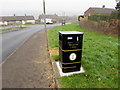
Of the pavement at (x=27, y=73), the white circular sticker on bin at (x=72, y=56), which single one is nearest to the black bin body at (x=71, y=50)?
the white circular sticker on bin at (x=72, y=56)

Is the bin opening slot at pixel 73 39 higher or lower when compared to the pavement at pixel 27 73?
higher

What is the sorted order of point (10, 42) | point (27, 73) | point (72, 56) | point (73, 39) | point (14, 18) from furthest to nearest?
point (14, 18)
point (10, 42)
point (27, 73)
point (72, 56)
point (73, 39)

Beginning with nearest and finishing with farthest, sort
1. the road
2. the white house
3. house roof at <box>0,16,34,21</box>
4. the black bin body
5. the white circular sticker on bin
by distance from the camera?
the black bin body → the white circular sticker on bin → the road → the white house → house roof at <box>0,16,34,21</box>

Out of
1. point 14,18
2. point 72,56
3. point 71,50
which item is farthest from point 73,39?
point 14,18

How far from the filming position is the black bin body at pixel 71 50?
149 inches

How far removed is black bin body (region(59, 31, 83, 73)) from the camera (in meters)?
3.78

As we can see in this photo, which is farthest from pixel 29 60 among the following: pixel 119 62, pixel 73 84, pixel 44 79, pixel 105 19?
pixel 105 19

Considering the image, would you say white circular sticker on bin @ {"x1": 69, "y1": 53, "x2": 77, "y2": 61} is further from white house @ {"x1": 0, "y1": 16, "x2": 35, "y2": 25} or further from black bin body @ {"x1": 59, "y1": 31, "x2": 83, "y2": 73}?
white house @ {"x1": 0, "y1": 16, "x2": 35, "y2": 25}

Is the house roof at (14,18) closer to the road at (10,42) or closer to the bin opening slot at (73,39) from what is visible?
the road at (10,42)

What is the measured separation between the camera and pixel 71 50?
387 cm

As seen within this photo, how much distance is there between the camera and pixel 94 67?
4410 millimetres

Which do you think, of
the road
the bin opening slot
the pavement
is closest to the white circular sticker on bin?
the bin opening slot

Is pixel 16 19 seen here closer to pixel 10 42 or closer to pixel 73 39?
pixel 10 42

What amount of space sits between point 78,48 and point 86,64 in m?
1.09
